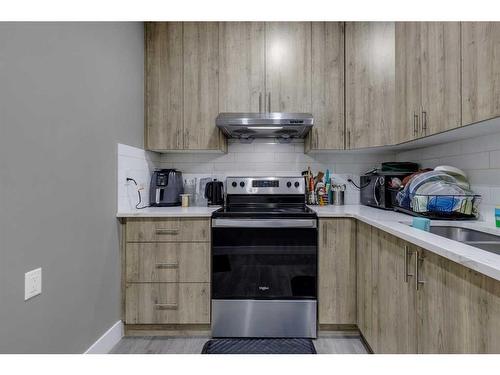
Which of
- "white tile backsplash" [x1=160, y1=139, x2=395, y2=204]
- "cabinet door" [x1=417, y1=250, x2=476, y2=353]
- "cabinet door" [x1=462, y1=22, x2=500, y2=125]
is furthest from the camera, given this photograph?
"white tile backsplash" [x1=160, y1=139, x2=395, y2=204]

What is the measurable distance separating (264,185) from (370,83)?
1.17 m

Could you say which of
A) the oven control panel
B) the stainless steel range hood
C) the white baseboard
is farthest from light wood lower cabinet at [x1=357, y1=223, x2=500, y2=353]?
the white baseboard

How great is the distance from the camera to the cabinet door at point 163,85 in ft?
8.10

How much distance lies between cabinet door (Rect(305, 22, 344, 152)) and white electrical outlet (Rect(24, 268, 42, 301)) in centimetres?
213

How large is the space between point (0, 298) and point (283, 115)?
6.36ft

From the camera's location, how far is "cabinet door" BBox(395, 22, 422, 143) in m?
1.76

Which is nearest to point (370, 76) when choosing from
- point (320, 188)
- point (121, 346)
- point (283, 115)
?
point (283, 115)

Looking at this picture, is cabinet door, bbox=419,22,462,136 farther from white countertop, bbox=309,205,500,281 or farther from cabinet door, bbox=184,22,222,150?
cabinet door, bbox=184,22,222,150

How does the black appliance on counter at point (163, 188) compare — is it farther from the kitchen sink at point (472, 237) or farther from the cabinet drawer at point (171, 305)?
the kitchen sink at point (472, 237)

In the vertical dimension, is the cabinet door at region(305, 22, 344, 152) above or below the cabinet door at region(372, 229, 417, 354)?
above

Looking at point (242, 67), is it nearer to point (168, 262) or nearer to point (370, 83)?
point (370, 83)

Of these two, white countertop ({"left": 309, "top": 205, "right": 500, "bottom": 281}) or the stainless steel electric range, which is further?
the stainless steel electric range

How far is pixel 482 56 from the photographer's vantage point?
4.01ft

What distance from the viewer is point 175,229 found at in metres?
2.09
